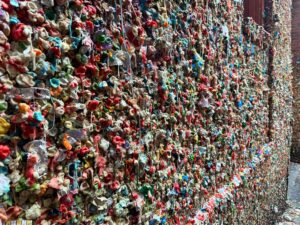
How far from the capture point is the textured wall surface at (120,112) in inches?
36.4

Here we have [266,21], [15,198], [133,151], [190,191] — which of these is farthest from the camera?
[266,21]

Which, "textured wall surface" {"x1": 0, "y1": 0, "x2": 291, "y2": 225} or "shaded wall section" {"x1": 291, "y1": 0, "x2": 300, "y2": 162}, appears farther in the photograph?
"shaded wall section" {"x1": 291, "y1": 0, "x2": 300, "y2": 162}

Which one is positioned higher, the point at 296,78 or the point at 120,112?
the point at 120,112

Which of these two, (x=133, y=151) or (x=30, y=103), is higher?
(x=30, y=103)

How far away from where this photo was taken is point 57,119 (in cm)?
105

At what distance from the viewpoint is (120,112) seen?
4.55 feet

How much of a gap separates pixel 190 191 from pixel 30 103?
145 centimetres

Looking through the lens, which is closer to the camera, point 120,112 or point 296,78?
point 120,112

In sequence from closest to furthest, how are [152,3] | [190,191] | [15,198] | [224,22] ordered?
[15,198] < [152,3] < [190,191] < [224,22]

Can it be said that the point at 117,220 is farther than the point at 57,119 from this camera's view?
Yes

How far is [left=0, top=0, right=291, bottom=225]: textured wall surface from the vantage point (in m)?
0.93

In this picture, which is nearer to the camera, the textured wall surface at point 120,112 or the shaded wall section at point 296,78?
the textured wall surface at point 120,112

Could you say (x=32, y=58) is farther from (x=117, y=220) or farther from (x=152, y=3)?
(x=152, y=3)

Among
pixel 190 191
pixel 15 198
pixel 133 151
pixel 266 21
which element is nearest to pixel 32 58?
pixel 15 198
